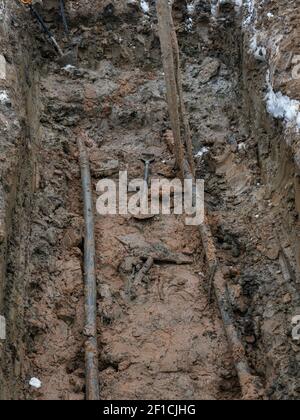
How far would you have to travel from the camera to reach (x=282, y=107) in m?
7.31

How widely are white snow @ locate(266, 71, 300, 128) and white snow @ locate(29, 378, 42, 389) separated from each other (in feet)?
12.2

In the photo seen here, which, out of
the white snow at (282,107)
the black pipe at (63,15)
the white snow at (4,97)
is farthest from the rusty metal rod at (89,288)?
the white snow at (282,107)

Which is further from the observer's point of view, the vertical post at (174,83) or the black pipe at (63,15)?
the black pipe at (63,15)

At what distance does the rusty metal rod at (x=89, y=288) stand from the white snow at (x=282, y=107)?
2.44 meters

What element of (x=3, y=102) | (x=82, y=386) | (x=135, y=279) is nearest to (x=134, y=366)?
(x=82, y=386)

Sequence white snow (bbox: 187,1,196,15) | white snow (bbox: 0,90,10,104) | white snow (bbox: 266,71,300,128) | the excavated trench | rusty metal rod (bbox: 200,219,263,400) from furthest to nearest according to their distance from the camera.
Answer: white snow (bbox: 187,1,196,15)
white snow (bbox: 0,90,10,104)
white snow (bbox: 266,71,300,128)
the excavated trench
rusty metal rod (bbox: 200,219,263,400)

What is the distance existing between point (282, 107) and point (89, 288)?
9.66ft

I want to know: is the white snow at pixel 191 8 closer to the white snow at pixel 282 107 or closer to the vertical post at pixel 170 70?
the vertical post at pixel 170 70

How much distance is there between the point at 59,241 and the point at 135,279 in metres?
1.03

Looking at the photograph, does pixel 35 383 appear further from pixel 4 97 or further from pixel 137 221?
pixel 4 97

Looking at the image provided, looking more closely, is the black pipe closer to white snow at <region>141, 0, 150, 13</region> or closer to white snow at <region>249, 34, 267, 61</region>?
white snow at <region>141, 0, 150, 13</region>

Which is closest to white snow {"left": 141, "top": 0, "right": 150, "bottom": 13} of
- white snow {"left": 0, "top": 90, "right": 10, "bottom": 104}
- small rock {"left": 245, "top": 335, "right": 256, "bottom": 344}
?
white snow {"left": 0, "top": 90, "right": 10, "bottom": 104}

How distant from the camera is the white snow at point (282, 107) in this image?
23.1 feet

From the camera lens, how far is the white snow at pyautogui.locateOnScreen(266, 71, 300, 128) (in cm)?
703
